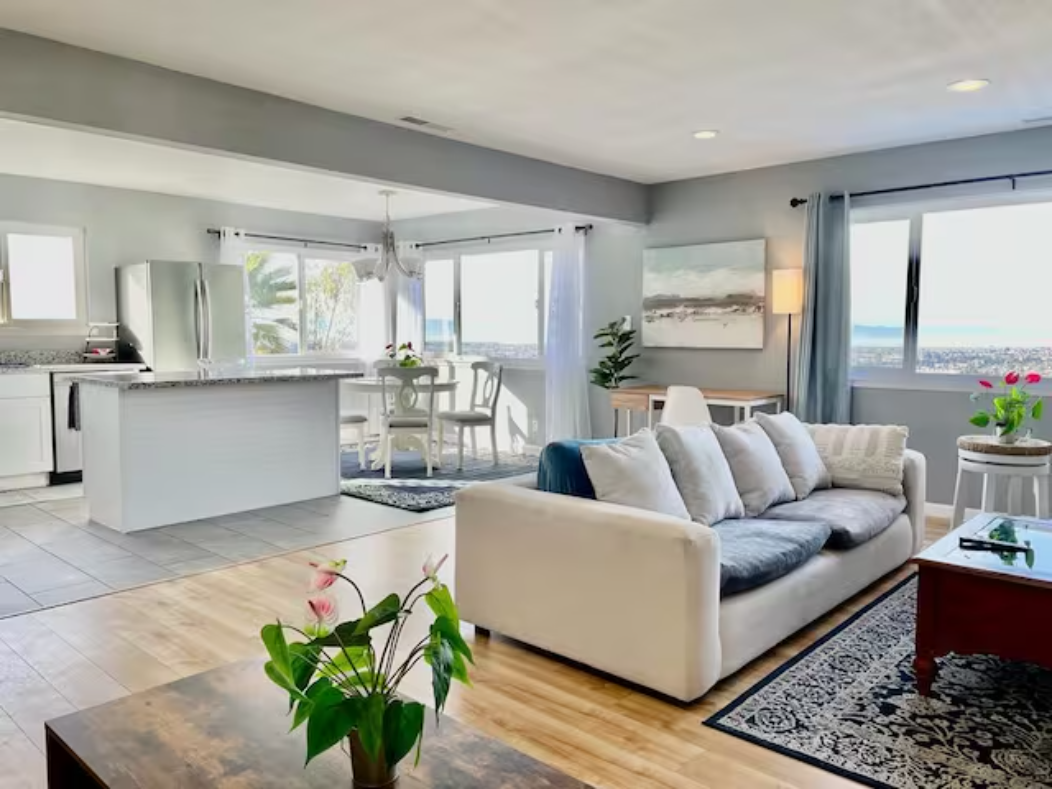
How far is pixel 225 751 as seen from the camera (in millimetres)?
1455

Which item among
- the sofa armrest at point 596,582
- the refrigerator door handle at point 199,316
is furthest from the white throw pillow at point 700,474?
the refrigerator door handle at point 199,316

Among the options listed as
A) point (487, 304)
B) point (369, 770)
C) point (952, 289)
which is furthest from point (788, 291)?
point (369, 770)

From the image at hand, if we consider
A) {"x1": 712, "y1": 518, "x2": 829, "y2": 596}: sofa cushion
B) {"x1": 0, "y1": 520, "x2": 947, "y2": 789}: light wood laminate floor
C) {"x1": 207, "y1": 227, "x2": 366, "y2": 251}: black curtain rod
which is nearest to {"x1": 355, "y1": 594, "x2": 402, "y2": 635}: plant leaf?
{"x1": 0, "y1": 520, "x2": 947, "y2": 789}: light wood laminate floor

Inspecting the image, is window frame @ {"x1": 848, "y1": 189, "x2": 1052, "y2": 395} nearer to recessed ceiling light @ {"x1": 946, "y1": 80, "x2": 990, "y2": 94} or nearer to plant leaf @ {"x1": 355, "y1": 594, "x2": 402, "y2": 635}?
recessed ceiling light @ {"x1": 946, "y1": 80, "x2": 990, "y2": 94}

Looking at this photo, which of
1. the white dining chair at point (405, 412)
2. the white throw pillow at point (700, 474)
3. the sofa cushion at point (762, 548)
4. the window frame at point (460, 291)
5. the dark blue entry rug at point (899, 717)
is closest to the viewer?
the dark blue entry rug at point (899, 717)

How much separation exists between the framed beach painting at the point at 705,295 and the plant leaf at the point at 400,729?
5243mm

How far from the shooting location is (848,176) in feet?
18.2

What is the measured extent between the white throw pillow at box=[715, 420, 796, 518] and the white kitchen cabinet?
17.2 feet

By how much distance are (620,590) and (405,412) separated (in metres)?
4.41

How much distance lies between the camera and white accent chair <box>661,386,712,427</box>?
17.0 feet

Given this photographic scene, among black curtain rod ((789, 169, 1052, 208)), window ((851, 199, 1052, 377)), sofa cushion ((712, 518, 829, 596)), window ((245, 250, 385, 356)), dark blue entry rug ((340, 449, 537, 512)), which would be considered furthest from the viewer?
window ((245, 250, 385, 356))

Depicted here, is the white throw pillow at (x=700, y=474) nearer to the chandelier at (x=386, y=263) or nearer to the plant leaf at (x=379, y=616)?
the plant leaf at (x=379, y=616)

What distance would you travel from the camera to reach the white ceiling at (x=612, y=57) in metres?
3.02

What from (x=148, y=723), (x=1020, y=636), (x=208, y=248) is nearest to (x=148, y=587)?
(x=148, y=723)
